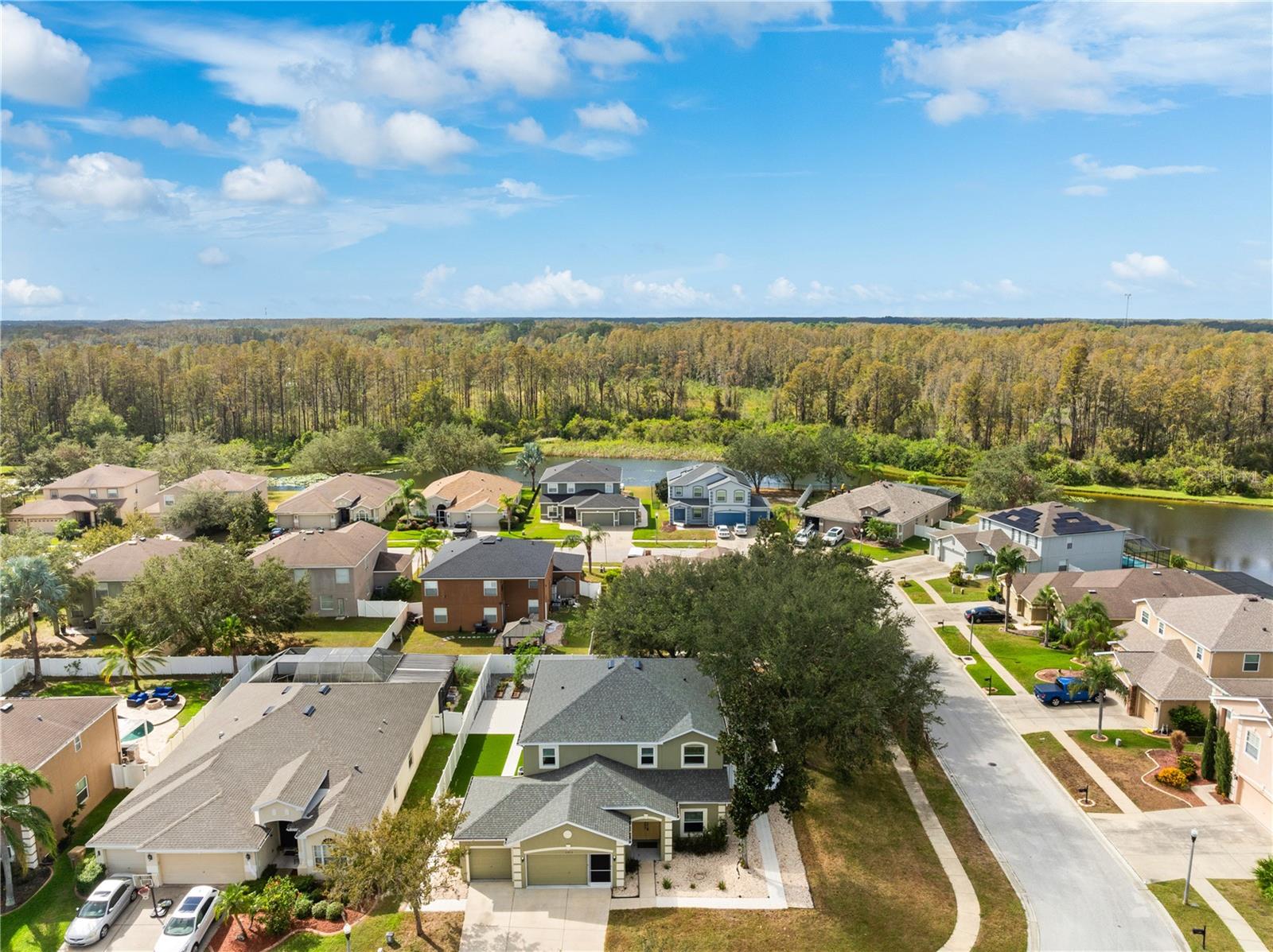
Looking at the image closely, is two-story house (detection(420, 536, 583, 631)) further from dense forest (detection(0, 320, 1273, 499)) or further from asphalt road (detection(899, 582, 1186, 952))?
dense forest (detection(0, 320, 1273, 499))

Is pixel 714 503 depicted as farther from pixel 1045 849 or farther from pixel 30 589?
pixel 30 589

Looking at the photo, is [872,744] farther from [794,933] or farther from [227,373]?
[227,373]

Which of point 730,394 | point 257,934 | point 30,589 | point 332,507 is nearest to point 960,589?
point 257,934

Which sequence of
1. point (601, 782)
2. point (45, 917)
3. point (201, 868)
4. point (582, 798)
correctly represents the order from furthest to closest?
point (601, 782)
point (582, 798)
point (201, 868)
point (45, 917)

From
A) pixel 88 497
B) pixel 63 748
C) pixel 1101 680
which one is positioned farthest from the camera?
pixel 88 497

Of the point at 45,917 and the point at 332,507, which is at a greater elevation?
the point at 332,507

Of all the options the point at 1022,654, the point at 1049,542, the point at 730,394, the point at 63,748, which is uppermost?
the point at 730,394
